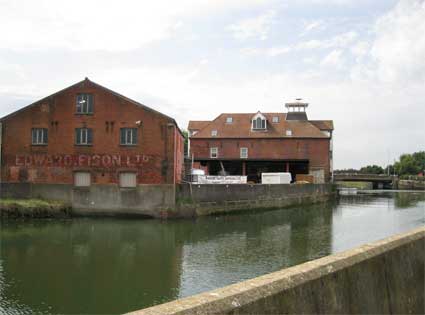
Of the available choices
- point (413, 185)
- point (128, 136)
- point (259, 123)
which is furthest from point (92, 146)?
point (413, 185)

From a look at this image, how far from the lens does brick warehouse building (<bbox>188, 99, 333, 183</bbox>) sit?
2093 inches

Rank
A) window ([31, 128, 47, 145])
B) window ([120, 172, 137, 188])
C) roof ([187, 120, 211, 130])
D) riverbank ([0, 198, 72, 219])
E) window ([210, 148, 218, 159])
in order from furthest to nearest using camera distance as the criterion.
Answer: roof ([187, 120, 211, 130])
window ([210, 148, 218, 159])
window ([31, 128, 47, 145])
window ([120, 172, 137, 188])
riverbank ([0, 198, 72, 219])

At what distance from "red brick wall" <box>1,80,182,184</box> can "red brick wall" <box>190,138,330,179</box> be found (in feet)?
68.3

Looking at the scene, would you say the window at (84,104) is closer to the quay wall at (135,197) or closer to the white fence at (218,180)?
the quay wall at (135,197)

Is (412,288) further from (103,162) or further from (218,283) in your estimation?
(103,162)

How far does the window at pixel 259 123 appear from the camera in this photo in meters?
55.0

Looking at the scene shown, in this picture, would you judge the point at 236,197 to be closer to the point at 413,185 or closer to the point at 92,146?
the point at 92,146

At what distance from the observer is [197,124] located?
6203 centimetres

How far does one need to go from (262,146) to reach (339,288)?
165 feet

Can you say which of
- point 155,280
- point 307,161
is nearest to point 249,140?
point 307,161

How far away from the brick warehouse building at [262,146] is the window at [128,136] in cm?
2120

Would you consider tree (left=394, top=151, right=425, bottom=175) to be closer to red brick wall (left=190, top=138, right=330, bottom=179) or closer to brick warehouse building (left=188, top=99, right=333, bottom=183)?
brick warehouse building (left=188, top=99, right=333, bottom=183)

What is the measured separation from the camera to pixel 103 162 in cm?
3300

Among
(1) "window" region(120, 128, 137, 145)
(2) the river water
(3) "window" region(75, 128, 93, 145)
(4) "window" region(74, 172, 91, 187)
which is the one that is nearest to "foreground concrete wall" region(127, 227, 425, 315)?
(2) the river water
